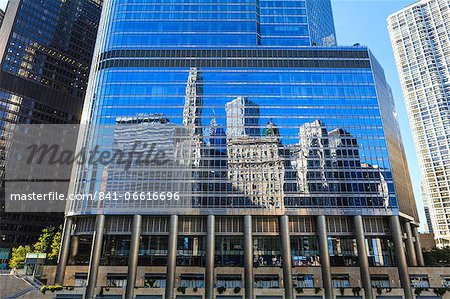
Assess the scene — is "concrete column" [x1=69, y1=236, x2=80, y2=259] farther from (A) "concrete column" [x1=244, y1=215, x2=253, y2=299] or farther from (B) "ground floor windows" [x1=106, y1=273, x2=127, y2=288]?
(A) "concrete column" [x1=244, y1=215, x2=253, y2=299]

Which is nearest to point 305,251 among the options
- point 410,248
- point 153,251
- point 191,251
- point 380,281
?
point 380,281

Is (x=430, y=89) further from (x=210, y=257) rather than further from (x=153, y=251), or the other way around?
(x=153, y=251)

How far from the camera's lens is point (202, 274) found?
6250cm

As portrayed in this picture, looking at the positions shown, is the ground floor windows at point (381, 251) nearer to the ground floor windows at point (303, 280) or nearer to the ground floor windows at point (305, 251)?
the ground floor windows at point (305, 251)

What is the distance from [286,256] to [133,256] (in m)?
29.6

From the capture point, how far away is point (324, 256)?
60469mm

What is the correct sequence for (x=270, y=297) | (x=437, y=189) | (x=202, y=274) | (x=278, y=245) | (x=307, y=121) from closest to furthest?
(x=270, y=297) < (x=202, y=274) < (x=278, y=245) < (x=307, y=121) < (x=437, y=189)

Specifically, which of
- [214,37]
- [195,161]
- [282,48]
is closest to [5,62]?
[214,37]

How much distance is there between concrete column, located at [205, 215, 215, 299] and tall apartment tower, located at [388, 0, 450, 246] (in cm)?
12459

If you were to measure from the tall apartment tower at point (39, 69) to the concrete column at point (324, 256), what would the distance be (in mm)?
94436

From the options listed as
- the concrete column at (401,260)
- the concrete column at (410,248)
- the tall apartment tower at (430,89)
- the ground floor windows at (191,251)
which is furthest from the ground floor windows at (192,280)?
the tall apartment tower at (430,89)

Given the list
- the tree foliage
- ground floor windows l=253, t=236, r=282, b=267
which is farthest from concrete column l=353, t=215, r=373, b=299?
the tree foliage

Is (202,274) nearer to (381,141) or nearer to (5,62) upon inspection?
(381,141)

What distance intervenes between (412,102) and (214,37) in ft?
413
